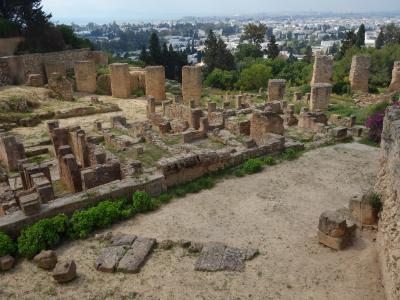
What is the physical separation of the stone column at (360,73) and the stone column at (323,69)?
1.80 meters

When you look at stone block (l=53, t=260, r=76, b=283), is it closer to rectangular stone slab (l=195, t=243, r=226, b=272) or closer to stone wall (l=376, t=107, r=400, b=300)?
rectangular stone slab (l=195, t=243, r=226, b=272)

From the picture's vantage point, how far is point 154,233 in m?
9.38

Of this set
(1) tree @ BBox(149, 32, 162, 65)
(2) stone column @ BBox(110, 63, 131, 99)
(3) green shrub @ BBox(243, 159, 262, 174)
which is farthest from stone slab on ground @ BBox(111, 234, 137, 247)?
(1) tree @ BBox(149, 32, 162, 65)

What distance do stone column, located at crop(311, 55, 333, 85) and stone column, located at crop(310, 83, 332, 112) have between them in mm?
8334

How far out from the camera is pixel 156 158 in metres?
14.7

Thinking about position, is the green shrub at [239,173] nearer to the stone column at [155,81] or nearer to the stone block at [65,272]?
the stone block at [65,272]

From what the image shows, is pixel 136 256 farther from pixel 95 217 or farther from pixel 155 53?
pixel 155 53

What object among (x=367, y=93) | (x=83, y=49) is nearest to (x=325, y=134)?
(x=367, y=93)

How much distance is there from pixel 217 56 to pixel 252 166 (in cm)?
3922

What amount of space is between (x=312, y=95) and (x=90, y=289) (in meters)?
19.5

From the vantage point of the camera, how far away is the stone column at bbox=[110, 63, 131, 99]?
96.8 ft

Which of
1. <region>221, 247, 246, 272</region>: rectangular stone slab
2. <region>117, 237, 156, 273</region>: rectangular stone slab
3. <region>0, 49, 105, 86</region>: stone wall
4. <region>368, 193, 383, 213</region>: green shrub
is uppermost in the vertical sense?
<region>0, 49, 105, 86</region>: stone wall

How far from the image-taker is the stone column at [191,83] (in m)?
27.8

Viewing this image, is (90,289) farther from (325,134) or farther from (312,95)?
(312,95)
